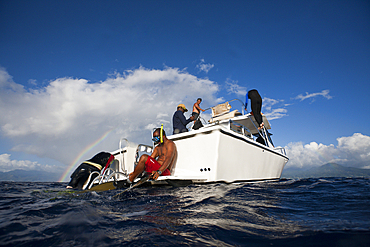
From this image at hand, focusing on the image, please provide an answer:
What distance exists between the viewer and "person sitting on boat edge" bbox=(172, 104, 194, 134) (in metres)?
6.25

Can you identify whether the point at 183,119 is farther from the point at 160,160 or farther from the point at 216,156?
the point at 216,156

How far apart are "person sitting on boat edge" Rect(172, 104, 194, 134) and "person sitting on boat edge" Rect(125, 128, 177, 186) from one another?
1092 millimetres

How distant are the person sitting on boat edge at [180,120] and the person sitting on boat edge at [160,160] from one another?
3.58ft

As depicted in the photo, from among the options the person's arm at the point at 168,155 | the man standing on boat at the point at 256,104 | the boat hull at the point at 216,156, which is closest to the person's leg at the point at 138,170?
the person's arm at the point at 168,155

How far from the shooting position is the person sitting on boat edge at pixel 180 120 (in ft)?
20.5

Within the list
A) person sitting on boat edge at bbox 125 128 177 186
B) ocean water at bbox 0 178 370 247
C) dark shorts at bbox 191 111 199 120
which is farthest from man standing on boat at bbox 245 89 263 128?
ocean water at bbox 0 178 370 247

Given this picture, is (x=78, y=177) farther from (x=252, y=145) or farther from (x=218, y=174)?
(x=252, y=145)

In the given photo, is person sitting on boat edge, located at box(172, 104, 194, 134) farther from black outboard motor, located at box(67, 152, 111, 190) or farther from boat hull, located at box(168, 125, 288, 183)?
black outboard motor, located at box(67, 152, 111, 190)

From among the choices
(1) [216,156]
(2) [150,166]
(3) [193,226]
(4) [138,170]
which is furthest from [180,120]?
(3) [193,226]

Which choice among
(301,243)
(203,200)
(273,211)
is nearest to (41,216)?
(203,200)

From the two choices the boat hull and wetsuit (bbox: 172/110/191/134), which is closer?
the boat hull

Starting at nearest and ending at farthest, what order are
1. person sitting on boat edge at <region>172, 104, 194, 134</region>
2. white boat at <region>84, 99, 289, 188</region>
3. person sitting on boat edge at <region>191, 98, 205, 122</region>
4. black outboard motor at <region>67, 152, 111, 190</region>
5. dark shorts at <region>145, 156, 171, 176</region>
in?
1. white boat at <region>84, 99, 289, 188</region>
2. dark shorts at <region>145, 156, 171, 176</region>
3. person sitting on boat edge at <region>172, 104, 194, 134</region>
4. black outboard motor at <region>67, 152, 111, 190</region>
5. person sitting on boat edge at <region>191, 98, 205, 122</region>

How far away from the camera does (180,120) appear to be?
632 centimetres

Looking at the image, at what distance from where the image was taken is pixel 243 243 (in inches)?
54.6
